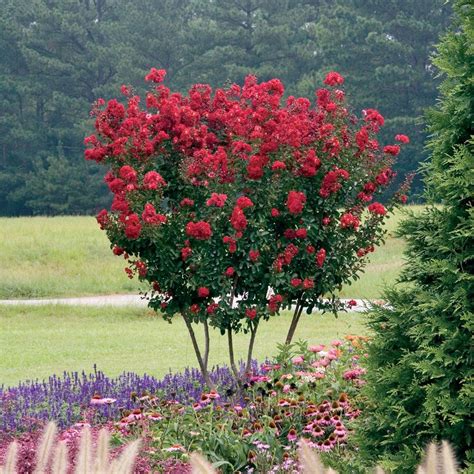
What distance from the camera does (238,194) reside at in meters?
7.52

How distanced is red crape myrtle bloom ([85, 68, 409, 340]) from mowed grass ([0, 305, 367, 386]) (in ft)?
11.7

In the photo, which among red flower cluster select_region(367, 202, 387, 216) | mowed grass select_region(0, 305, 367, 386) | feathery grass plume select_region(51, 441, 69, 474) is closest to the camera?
feathery grass plume select_region(51, 441, 69, 474)

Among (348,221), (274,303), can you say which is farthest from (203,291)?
(348,221)

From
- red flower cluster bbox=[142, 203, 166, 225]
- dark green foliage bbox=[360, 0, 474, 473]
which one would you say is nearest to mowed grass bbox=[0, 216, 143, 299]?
red flower cluster bbox=[142, 203, 166, 225]

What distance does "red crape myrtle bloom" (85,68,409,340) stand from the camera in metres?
7.23

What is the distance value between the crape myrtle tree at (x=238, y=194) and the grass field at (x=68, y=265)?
9066mm

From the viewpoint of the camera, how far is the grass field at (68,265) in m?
18.9

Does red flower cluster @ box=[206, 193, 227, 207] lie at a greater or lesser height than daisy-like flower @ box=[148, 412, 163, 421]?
greater

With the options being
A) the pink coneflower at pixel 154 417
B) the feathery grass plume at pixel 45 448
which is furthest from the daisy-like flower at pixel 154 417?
the feathery grass plume at pixel 45 448

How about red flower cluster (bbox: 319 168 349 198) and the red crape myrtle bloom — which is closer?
the red crape myrtle bloom

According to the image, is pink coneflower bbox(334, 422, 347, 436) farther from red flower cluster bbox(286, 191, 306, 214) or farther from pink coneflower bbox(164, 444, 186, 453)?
red flower cluster bbox(286, 191, 306, 214)

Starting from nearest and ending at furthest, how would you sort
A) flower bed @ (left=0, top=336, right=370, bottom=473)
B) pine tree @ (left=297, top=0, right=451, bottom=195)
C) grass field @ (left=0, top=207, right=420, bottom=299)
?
flower bed @ (left=0, top=336, right=370, bottom=473)
grass field @ (left=0, top=207, right=420, bottom=299)
pine tree @ (left=297, top=0, right=451, bottom=195)

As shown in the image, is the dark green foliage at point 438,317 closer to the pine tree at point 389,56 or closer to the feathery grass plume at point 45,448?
the feathery grass plume at point 45,448

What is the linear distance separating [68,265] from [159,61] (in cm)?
2120
